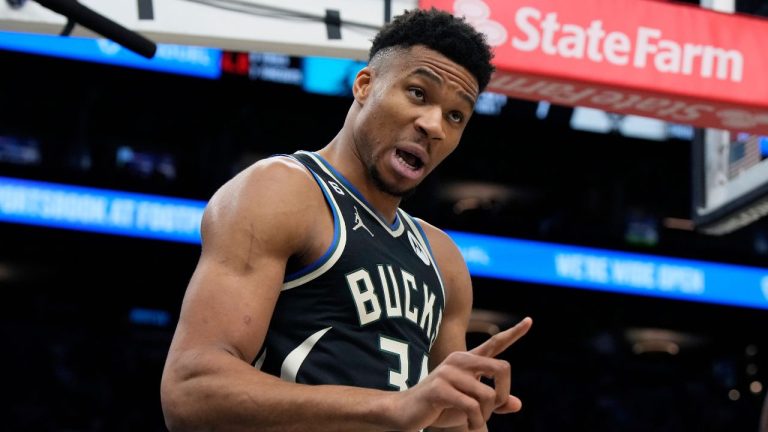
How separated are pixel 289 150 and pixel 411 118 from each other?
12.1m

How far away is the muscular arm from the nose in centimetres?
29

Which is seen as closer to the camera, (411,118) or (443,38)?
(411,118)

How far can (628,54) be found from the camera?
397 centimetres

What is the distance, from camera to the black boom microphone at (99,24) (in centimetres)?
275

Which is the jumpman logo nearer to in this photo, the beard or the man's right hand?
the beard

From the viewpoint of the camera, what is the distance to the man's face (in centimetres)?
233

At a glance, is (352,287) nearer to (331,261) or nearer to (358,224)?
(331,261)

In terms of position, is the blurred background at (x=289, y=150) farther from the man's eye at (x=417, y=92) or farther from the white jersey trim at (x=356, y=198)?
the man's eye at (x=417, y=92)

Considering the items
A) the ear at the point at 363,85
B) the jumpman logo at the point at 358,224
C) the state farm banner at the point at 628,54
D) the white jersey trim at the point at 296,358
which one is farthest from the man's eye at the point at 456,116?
the state farm banner at the point at 628,54

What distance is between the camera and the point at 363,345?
2174mm

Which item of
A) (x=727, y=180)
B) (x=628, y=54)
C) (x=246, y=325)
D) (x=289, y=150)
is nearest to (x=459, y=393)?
(x=246, y=325)

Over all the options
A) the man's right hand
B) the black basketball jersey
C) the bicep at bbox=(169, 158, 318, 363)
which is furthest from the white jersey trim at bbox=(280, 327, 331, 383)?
the man's right hand

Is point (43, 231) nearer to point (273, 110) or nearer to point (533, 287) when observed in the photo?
point (273, 110)

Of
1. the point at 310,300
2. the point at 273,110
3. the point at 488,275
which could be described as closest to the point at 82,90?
the point at 273,110
